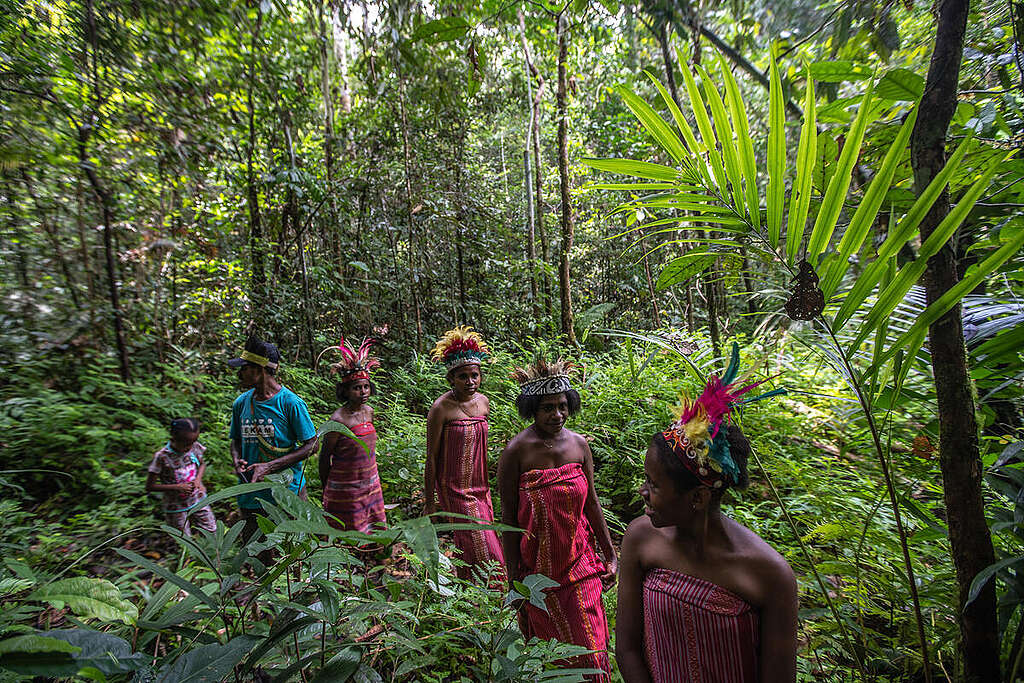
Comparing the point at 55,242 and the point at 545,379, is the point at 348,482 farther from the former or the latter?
the point at 55,242

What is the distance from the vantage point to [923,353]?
2.18m

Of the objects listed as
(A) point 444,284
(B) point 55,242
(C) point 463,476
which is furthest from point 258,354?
Result: (A) point 444,284

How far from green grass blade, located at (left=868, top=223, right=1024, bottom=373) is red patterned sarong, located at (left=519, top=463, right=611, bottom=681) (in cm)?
159

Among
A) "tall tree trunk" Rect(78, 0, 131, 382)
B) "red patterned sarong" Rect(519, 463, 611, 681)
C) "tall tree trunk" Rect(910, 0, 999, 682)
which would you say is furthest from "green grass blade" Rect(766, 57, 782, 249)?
"tall tree trunk" Rect(78, 0, 131, 382)

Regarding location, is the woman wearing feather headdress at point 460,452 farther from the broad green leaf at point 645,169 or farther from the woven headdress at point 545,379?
the broad green leaf at point 645,169

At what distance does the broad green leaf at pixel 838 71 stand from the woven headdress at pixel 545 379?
1.75m

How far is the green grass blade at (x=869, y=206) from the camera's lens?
1242mm

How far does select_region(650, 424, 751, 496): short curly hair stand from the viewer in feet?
4.80

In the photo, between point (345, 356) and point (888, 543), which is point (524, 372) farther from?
point (888, 543)

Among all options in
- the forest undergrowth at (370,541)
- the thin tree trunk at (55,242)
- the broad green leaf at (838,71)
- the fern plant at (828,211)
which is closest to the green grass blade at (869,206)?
the fern plant at (828,211)

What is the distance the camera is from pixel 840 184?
52.9 inches

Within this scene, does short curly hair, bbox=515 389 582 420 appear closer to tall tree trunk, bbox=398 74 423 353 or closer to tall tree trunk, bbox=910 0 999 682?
tall tree trunk, bbox=910 0 999 682

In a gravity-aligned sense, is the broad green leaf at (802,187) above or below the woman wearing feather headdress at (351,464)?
above

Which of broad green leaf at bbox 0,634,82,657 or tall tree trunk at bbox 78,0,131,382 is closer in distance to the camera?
broad green leaf at bbox 0,634,82,657
